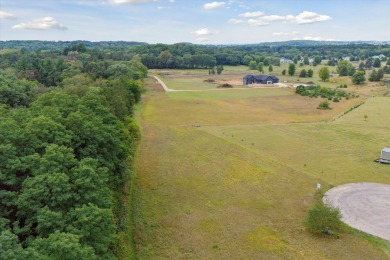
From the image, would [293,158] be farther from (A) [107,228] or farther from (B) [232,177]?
(A) [107,228]

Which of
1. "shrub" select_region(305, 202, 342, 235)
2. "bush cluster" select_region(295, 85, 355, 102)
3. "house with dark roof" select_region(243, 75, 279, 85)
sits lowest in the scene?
"shrub" select_region(305, 202, 342, 235)

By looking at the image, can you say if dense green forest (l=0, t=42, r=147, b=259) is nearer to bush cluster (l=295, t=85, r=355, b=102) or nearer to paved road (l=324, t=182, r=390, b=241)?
paved road (l=324, t=182, r=390, b=241)

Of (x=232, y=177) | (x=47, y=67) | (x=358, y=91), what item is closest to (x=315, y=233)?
(x=232, y=177)

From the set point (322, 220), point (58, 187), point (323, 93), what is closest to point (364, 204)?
point (322, 220)

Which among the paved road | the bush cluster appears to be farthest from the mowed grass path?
the bush cluster

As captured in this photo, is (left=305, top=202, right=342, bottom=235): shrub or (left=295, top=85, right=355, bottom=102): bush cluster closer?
(left=305, top=202, right=342, bottom=235): shrub
